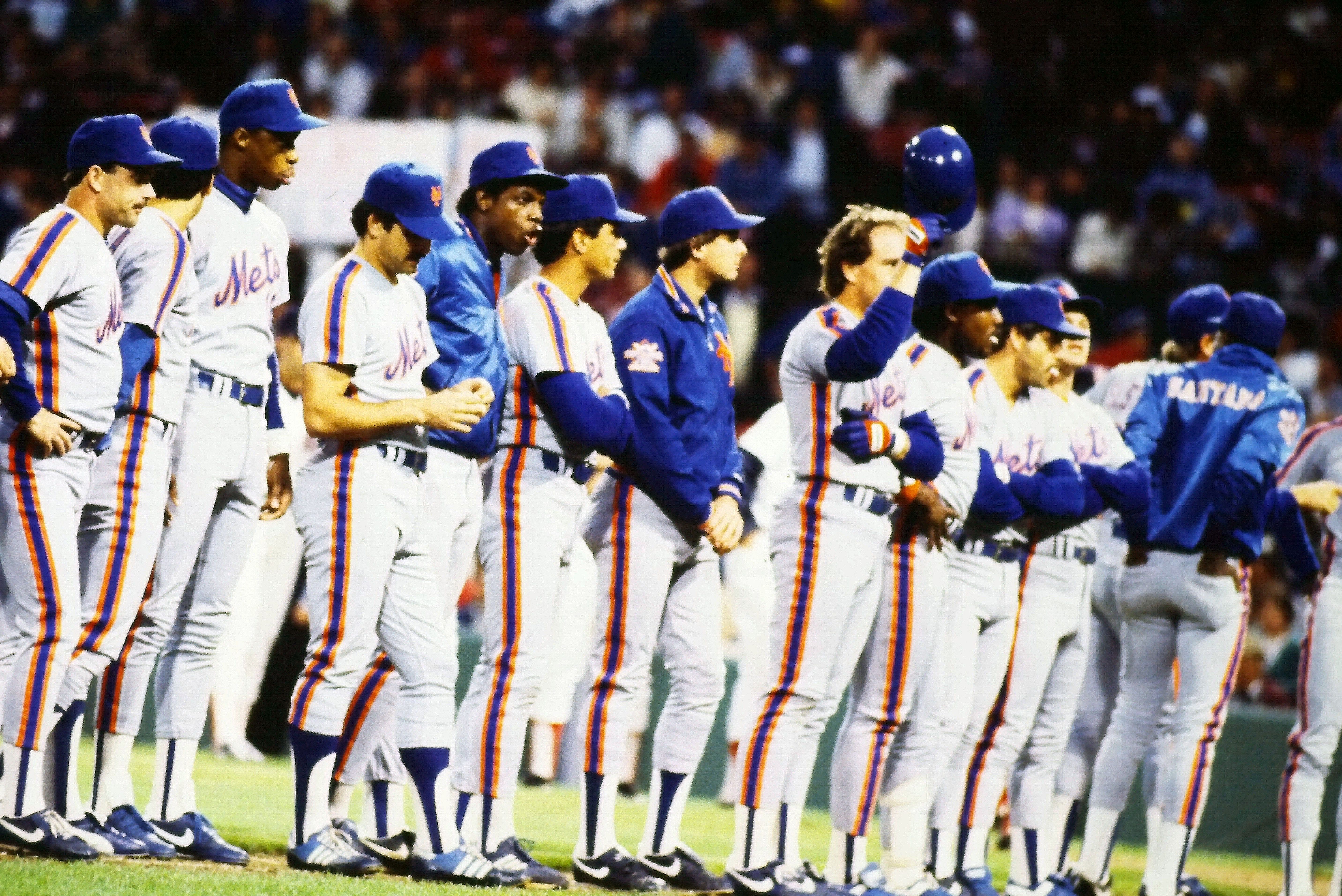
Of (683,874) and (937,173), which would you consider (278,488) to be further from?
(937,173)

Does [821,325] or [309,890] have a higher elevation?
[821,325]

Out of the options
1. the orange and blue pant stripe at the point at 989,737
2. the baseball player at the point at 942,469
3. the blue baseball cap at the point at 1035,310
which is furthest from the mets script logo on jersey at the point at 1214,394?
the orange and blue pant stripe at the point at 989,737

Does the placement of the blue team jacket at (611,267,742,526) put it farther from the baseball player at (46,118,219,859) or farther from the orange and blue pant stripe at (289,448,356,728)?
the baseball player at (46,118,219,859)

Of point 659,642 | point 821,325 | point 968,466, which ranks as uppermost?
point 821,325

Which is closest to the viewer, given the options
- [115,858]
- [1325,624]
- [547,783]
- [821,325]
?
[115,858]

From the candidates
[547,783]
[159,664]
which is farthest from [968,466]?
[547,783]

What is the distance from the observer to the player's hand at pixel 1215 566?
251 inches

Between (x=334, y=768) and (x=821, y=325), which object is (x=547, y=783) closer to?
(x=334, y=768)

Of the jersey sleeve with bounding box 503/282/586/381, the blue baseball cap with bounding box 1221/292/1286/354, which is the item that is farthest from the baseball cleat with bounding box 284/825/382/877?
the blue baseball cap with bounding box 1221/292/1286/354

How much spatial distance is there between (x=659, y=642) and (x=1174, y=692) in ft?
7.47

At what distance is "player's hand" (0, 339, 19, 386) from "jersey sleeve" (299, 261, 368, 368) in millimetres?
775

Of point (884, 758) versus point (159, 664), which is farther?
point (884, 758)

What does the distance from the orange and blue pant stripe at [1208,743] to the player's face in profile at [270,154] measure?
3734 mm

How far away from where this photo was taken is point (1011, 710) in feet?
20.0
